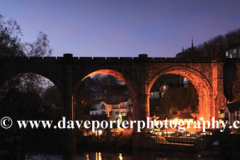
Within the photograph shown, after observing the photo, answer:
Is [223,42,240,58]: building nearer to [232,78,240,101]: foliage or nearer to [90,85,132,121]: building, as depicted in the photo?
[90,85,132,121]: building

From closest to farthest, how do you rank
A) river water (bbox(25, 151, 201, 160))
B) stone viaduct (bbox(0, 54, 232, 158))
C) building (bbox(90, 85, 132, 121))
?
1. river water (bbox(25, 151, 201, 160))
2. stone viaduct (bbox(0, 54, 232, 158))
3. building (bbox(90, 85, 132, 121))

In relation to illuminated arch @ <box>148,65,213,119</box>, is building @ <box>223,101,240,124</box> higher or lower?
lower

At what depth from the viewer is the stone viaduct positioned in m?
47.2

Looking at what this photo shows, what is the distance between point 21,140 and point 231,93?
3195cm

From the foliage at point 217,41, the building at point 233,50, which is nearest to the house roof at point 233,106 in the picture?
the building at point 233,50

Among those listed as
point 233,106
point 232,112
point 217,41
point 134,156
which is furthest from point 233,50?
point 134,156

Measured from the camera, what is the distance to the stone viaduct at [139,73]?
4716 cm

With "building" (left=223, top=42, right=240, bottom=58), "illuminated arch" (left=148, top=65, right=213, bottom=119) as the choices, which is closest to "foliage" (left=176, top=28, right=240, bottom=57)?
"building" (left=223, top=42, right=240, bottom=58)

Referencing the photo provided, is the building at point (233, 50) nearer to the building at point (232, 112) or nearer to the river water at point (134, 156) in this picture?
the building at point (232, 112)

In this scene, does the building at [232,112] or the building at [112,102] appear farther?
the building at [112,102]

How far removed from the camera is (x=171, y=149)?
45000mm

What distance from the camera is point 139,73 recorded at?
4934 cm

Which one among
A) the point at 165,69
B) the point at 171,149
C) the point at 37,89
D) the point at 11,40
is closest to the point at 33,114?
the point at 37,89

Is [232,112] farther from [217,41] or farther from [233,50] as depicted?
[217,41]
